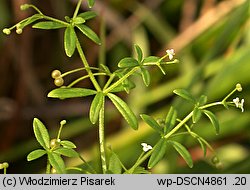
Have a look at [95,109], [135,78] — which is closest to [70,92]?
[95,109]

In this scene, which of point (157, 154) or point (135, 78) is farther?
point (135, 78)

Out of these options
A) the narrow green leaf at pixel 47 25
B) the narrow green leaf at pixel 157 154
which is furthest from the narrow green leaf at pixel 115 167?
the narrow green leaf at pixel 47 25

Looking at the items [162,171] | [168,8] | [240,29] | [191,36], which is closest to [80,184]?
[162,171]

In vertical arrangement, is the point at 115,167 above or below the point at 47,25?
below

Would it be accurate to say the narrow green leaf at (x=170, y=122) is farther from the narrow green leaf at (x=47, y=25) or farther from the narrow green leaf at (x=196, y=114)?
the narrow green leaf at (x=47, y=25)

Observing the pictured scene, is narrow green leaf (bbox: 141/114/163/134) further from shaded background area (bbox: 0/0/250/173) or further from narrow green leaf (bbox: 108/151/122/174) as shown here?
shaded background area (bbox: 0/0/250/173)

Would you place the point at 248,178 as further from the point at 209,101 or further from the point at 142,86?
the point at 142,86

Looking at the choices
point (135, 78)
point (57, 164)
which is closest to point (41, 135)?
point (57, 164)

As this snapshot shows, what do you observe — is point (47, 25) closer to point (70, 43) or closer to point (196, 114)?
point (70, 43)

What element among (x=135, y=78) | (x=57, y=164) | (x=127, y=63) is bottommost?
(x=57, y=164)

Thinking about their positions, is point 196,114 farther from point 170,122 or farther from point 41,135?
point 41,135
